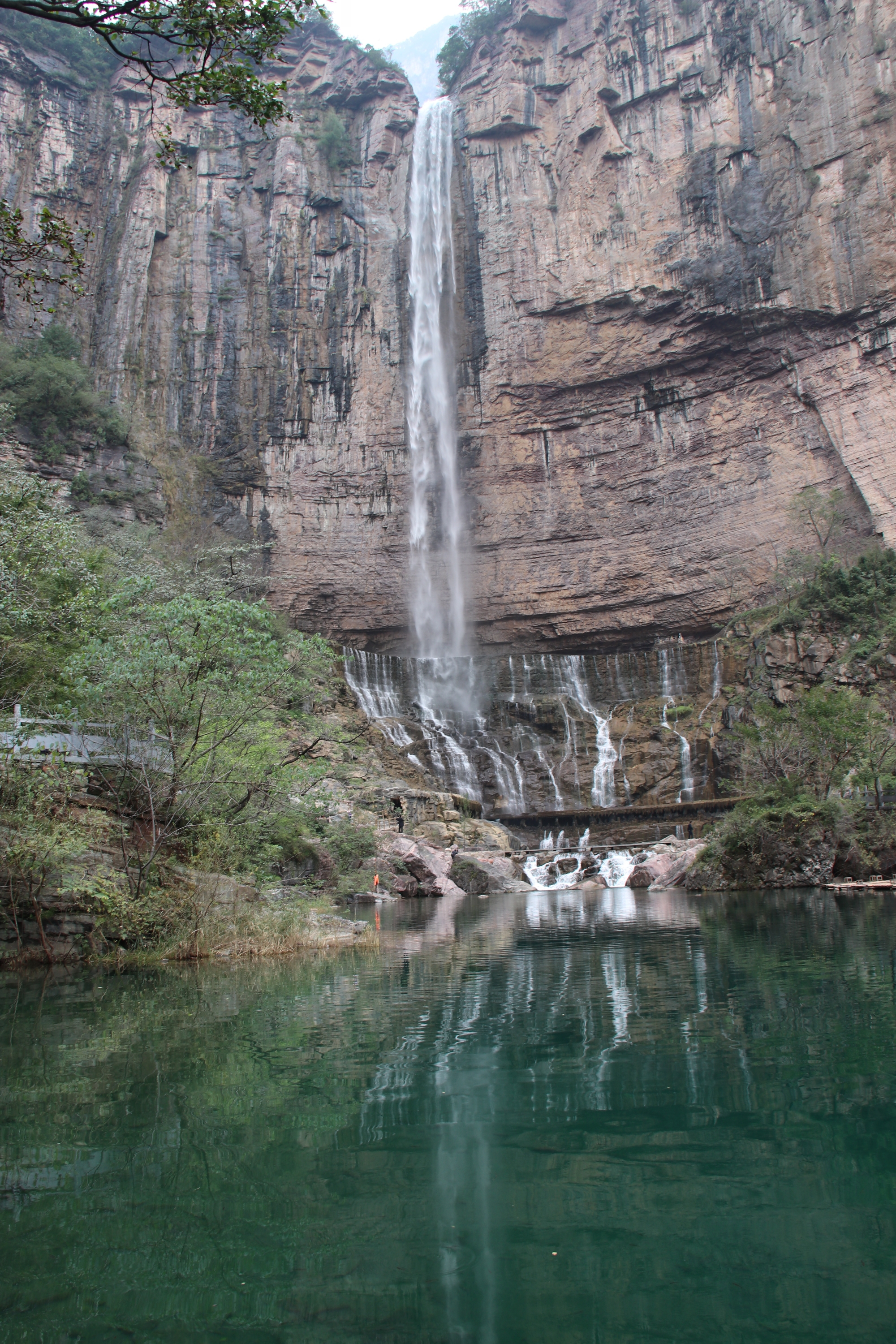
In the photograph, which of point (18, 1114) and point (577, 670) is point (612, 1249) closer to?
point (18, 1114)

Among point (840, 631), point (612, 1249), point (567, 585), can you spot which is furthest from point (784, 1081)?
point (567, 585)

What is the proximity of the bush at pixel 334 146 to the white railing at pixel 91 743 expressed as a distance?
45.1m

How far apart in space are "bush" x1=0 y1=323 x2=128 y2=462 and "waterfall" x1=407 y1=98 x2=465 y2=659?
14413 mm

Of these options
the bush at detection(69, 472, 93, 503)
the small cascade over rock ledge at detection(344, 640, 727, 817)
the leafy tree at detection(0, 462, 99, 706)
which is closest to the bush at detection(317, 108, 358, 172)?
the bush at detection(69, 472, 93, 503)

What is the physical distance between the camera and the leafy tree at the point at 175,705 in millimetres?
10195

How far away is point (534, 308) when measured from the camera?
41.7 m

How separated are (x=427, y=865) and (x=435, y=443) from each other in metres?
26.2

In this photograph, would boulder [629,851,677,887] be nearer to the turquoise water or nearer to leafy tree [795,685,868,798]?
leafy tree [795,685,868,798]

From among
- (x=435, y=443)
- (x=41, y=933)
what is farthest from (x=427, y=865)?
(x=435, y=443)

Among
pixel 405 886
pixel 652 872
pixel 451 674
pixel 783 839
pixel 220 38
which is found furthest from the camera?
pixel 451 674

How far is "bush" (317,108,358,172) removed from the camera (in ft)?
150

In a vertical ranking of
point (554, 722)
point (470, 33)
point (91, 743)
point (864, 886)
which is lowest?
point (864, 886)

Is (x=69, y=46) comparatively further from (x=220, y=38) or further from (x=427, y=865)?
(x=220, y=38)

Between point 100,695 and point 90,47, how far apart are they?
1975 inches
